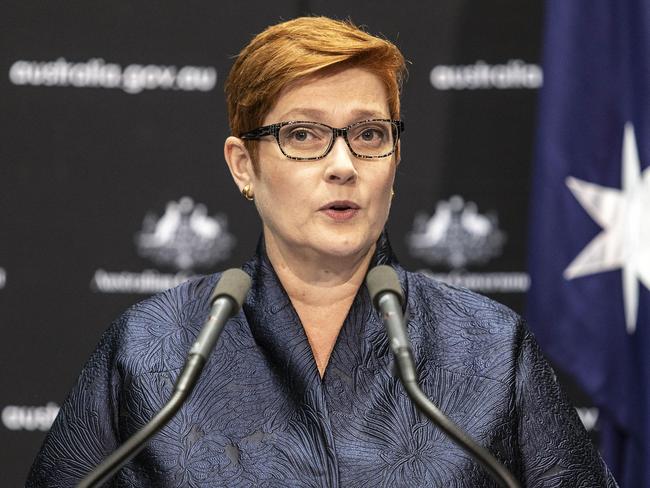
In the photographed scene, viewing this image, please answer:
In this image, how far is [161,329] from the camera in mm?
1833

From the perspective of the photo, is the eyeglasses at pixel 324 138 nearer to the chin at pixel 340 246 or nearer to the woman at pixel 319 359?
the woman at pixel 319 359

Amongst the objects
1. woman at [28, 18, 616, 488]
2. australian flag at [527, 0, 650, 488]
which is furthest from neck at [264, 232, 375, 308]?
australian flag at [527, 0, 650, 488]

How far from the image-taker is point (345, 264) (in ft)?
5.84

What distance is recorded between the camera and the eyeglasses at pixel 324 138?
1.71m

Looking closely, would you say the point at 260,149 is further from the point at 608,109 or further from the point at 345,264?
the point at 608,109

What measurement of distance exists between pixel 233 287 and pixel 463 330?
1.96ft

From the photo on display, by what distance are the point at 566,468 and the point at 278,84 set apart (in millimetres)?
766

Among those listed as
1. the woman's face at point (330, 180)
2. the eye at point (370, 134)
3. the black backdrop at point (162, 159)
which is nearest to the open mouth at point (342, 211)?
the woman's face at point (330, 180)

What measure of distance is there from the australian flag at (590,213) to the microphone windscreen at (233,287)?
4.93ft

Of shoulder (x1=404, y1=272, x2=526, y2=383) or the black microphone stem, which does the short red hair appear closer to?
shoulder (x1=404, y1=272, x2=526, y2=383)

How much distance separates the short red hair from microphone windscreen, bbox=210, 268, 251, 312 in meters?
0.46

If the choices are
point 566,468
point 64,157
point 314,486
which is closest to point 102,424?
point 314,486

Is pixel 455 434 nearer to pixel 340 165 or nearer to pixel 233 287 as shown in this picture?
pixel 233 287

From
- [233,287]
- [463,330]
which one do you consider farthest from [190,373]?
[463,330]
